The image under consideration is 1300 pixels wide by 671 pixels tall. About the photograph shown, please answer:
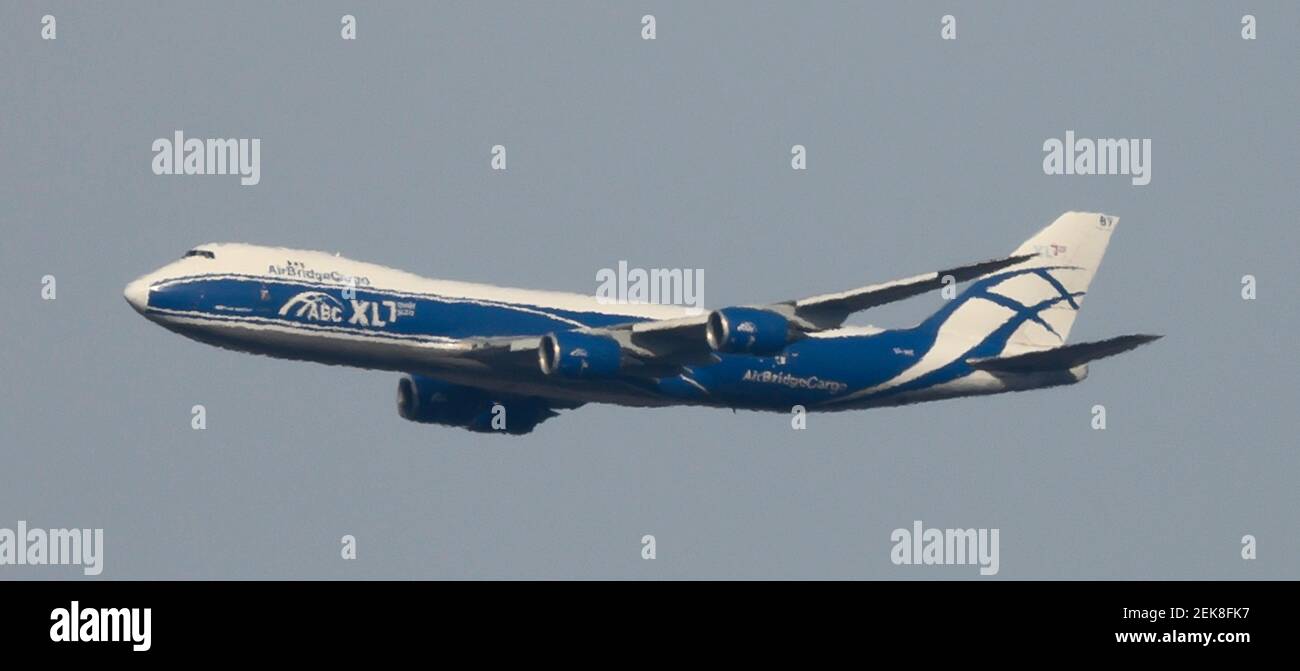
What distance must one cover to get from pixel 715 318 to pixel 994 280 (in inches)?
651

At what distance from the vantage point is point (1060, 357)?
8569 centimetres

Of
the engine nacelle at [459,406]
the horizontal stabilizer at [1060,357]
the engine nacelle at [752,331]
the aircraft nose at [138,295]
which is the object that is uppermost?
the aircraft nose at [138,295]

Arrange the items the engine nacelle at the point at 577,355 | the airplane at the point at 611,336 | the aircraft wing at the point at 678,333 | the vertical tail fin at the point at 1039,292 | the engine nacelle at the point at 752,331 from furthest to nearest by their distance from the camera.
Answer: the vertical tail fin at the point at 1039,292 → the engine nacelle at the point at 577,355 → the airplane at the point at 611,336 → the engine nacelle at the point at 752,331 → the aircraft wing at the point at 678,333

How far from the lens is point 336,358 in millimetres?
80500

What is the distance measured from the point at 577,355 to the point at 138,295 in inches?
587

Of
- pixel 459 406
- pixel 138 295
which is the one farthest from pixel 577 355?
pixel 138 295

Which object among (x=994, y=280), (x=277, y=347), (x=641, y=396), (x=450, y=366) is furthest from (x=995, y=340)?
(x=277, y=347)

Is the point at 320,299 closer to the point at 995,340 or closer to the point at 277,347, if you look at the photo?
the point at 277,347

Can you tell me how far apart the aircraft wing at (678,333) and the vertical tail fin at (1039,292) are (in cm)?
1243

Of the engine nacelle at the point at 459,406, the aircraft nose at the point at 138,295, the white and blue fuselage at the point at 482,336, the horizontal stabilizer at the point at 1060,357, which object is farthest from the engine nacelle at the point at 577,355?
the horizontal stabilizer at the point at 1060,357

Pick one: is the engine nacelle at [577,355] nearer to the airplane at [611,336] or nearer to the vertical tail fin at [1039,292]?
the airplane at [611,336]

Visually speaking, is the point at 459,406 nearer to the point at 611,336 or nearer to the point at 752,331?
the point at 611,336

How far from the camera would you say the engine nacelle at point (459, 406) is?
3533 inches

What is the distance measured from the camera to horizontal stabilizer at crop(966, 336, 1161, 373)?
80.8 metres
